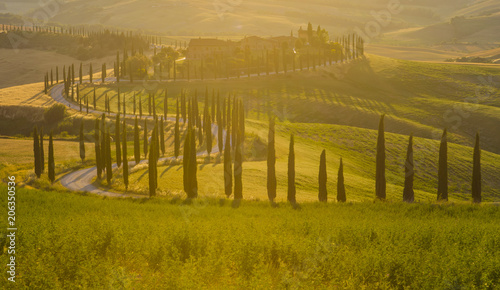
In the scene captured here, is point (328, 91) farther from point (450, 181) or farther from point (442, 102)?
point (450, 181)

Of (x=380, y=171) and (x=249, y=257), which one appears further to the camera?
(x=380, y=171)

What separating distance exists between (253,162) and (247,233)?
6018 cm

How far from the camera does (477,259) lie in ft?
60.0

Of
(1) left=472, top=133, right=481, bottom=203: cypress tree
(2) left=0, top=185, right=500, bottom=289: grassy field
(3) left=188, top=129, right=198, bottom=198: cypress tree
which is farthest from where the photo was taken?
(3) left=188, top=129, right=198, bottom=198: cypress tree

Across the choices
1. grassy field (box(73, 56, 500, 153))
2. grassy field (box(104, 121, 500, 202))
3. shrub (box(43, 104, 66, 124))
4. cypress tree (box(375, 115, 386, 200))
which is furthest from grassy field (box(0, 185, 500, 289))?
shrub (box(43, 104, 66, 124))

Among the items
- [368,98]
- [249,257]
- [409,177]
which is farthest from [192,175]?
[368,98]

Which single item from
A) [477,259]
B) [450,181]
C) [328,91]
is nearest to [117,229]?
[477,259]

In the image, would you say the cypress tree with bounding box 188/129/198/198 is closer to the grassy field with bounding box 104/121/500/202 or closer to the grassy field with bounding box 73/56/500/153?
the grassy field with bounding box 104/121/500/202

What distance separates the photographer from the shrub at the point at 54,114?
131500 mm

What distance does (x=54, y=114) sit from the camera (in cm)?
13238

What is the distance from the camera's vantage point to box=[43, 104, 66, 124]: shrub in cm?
13150

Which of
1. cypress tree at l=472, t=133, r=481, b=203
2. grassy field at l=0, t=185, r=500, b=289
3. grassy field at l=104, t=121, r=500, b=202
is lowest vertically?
grassy field at l=104, t=121, r=500, b=202

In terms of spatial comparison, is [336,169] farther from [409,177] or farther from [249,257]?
[249,257]

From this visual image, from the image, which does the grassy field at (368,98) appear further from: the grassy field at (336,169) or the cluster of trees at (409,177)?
the cluster of trees at (409,177)
